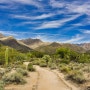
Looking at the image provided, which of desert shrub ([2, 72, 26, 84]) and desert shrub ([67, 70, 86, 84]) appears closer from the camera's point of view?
desert shrub ([2, 72, 26, 84])

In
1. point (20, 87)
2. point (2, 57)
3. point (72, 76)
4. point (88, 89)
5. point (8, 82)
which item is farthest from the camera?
point (2, 57)

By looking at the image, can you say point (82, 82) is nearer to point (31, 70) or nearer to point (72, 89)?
point (72, 89)

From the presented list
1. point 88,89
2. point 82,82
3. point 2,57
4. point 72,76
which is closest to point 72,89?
point 88,89

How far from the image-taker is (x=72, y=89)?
78.8 ft

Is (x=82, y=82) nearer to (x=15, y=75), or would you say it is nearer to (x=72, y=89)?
(x=72, y=89)

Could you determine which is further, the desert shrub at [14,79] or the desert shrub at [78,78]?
the desert shrub at [78,78]

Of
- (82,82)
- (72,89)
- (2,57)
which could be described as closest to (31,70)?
(82,82)

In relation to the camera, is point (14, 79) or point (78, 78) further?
point (78, 78)

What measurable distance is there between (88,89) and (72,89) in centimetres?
154

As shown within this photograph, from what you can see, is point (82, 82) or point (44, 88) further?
point (82, 82)

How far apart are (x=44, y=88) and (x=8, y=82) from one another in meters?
4.27

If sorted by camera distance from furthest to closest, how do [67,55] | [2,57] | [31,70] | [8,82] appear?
[67,55], [2,57], [31,70], [8,82]

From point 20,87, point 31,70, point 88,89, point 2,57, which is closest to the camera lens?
point 88,89

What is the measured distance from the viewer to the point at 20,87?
82.0 ft
